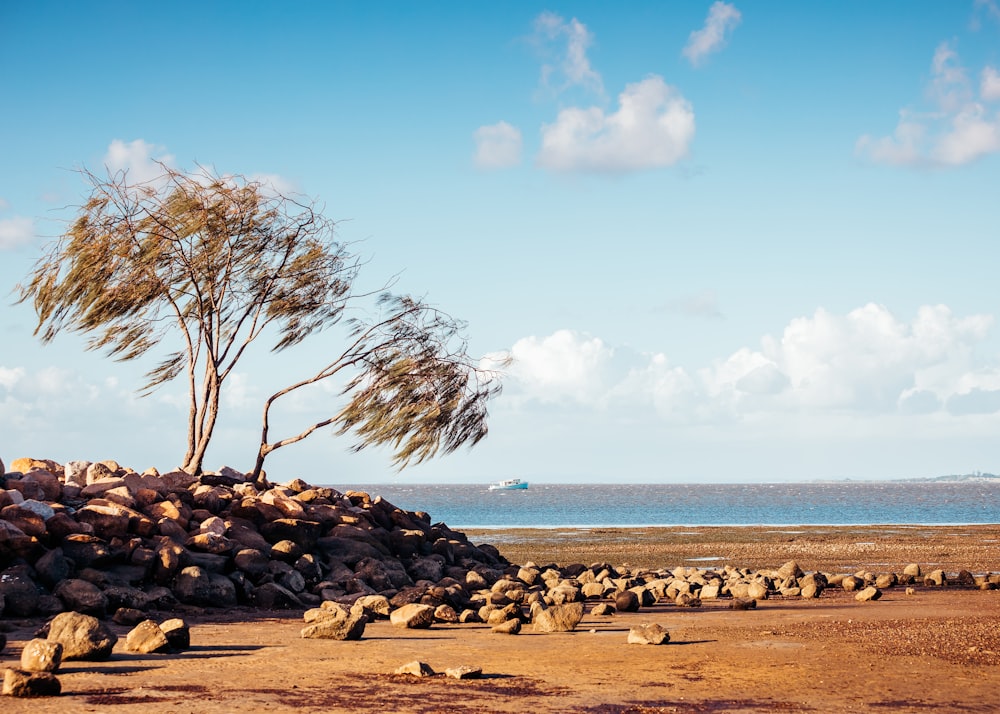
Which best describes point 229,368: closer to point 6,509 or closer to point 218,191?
point 218,191

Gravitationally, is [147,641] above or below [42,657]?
below

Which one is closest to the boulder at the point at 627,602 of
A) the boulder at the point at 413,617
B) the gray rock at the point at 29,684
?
the boulder at the point at 413,617

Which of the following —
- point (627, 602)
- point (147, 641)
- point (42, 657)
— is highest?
point (42, 657)

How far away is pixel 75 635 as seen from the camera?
12.9 m

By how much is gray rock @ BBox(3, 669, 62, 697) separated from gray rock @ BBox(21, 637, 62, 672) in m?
0.57

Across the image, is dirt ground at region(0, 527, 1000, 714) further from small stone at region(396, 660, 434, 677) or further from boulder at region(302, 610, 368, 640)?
boulder at region(302, 610, 368, 640)

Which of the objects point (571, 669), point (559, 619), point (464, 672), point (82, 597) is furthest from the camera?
point (559, 619)

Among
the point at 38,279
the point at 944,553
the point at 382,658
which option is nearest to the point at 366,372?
the point at 38,279

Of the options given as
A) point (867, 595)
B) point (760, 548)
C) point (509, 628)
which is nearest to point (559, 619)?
point (509, 628)

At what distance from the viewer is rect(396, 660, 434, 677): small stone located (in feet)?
41.3

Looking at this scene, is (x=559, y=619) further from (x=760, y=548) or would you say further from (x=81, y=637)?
(x=760, y=548)

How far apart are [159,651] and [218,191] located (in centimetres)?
1634

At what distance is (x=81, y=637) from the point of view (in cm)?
1284

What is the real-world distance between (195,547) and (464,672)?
9.67 meters
